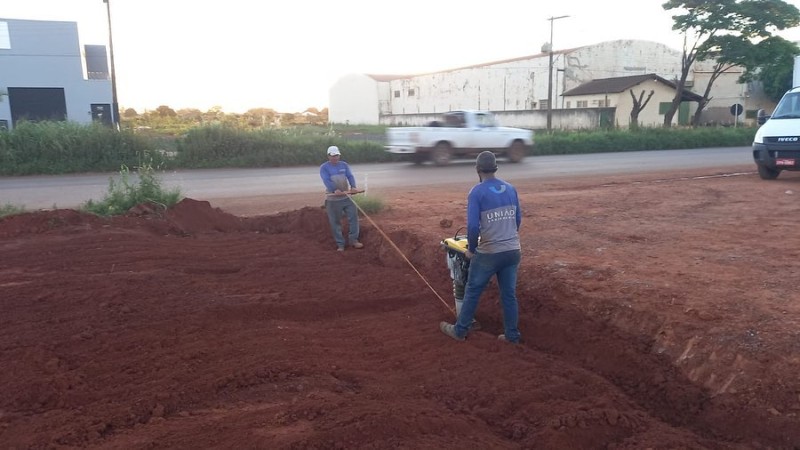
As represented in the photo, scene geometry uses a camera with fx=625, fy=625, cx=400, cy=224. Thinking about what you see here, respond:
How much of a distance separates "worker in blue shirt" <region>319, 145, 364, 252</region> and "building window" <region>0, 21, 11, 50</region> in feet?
124

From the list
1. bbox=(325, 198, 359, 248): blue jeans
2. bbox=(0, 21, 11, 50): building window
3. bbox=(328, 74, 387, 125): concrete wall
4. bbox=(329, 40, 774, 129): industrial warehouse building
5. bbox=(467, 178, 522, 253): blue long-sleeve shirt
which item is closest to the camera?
bbox=(467, 178, 522, 253): blue long-sleeve shirt

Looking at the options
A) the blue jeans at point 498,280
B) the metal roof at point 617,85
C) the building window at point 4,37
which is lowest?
the blue jeans at point 498,280

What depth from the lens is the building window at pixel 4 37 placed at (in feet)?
123

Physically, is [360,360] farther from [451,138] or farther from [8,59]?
[8,59]

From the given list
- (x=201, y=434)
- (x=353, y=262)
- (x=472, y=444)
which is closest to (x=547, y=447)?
(x=472, y=444)

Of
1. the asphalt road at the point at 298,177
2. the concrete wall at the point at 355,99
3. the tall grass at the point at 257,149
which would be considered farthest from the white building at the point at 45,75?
the concrete wall at the point at 355,99

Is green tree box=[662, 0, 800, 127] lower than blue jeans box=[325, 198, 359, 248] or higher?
higher

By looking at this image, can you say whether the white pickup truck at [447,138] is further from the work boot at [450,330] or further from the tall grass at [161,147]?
the work boot at [450,330]

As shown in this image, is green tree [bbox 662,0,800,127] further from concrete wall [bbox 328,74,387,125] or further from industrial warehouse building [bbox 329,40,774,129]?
concrete wall [bbox 328,74,387,125]

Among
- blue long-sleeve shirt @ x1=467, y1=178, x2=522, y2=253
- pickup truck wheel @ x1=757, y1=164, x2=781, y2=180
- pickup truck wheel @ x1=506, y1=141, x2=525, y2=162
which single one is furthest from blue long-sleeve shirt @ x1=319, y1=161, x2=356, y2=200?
pickup truck wheel @ x1=506, y1=141, x2=525, y2=162

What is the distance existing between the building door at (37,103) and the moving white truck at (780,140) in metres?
37.4

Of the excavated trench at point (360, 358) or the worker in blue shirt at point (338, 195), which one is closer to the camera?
the excavated trench at point (360, 358)

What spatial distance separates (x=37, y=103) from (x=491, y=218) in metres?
41.6

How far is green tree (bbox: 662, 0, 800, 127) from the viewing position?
136ft
